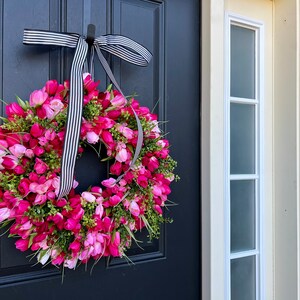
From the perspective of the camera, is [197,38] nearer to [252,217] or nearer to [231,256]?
[252,217]

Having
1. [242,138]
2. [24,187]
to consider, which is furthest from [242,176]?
[24,187]

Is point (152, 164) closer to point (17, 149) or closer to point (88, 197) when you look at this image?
point (88, 197)

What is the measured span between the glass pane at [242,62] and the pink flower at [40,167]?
2.62 feet

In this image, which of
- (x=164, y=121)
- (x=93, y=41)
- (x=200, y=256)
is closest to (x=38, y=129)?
(x=93, y=41)

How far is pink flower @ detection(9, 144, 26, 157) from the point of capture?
2.54ft

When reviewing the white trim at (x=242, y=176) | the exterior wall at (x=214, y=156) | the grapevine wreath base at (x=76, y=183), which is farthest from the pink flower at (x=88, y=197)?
the white trim at (x=242, y=176)

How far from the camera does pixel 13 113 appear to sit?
0.79m

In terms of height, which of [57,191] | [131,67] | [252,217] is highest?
[131,67]

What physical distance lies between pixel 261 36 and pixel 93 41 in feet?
2.44

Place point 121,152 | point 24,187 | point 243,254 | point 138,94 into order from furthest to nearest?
point 243,254, point 138,94, point 121,152, point 24,187

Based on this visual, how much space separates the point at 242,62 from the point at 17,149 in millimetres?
945

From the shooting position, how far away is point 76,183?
2.86ft

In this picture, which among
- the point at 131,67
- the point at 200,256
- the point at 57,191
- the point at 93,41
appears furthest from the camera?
the point at 200,256

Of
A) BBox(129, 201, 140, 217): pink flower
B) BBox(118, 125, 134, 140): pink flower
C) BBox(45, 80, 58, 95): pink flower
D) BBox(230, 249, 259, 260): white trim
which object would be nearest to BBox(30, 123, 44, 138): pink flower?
BBox(45, 80, 58, 95): pink flower
